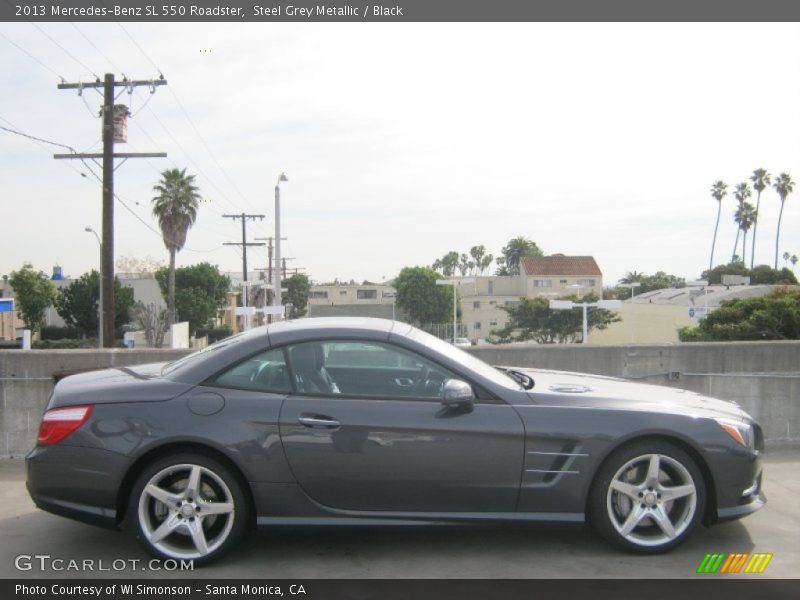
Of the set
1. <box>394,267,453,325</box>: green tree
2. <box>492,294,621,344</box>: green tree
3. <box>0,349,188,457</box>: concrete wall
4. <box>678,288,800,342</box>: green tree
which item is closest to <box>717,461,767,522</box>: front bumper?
<box>0,349,188,457</box>: concrete wall

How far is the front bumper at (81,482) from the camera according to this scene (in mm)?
4133

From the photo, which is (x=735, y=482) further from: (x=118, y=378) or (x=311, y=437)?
(x=118, y=378)

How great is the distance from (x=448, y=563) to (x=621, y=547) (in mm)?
975

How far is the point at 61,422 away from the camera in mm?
4238

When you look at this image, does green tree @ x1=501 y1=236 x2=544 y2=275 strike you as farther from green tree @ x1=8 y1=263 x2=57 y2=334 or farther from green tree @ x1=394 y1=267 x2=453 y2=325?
green tree @ x1=8 y1=263 x2=57 y2=334

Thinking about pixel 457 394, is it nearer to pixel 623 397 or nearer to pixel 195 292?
pixel 623 397

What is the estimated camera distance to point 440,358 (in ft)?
14.4

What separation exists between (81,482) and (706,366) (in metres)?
5.81

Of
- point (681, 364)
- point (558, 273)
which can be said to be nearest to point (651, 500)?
point (681, 364)

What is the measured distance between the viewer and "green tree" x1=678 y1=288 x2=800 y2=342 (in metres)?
13.9

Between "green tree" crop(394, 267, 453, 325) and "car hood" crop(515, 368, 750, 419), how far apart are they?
6331 cm

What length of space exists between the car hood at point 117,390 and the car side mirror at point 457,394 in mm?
1435

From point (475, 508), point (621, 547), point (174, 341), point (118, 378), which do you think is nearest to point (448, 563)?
point (475, 508)

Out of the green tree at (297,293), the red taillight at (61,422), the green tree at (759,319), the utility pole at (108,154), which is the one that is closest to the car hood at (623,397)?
the red taillight at (61,422)
